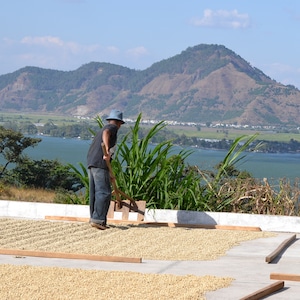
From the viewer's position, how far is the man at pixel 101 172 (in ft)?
31.5

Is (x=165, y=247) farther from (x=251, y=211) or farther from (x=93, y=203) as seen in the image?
(x=251, y=211)

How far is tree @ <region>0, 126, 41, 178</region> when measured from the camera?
42.6 m

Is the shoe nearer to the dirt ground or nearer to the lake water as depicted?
the dirt ground

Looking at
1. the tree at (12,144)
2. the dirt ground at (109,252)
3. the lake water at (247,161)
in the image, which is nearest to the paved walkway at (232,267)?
the dirt ground at (109,252)

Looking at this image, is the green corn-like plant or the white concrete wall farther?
the green corn-like plant

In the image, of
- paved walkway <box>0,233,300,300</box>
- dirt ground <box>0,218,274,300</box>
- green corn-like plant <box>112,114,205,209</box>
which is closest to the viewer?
dirt ground <box>0,218,274,300</box>

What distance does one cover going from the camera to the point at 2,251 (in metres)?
7.45

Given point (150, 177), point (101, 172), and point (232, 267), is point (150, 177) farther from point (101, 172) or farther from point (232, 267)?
point (232, 267)

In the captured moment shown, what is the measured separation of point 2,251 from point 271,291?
8.49 feet

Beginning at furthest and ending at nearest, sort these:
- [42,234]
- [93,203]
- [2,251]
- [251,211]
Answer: [251,211] < [93,203] < [42,234] < [2,251]

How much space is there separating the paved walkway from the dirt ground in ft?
0.57

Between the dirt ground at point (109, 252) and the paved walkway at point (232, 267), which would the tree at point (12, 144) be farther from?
the paved walkway at point (232, 267)

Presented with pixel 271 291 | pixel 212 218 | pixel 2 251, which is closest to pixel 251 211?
pixel 212 218

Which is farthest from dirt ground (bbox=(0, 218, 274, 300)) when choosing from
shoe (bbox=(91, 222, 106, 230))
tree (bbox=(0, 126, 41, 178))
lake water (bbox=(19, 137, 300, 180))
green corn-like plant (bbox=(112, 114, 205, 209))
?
tree (bbox=(0, 126, 41, 178))
